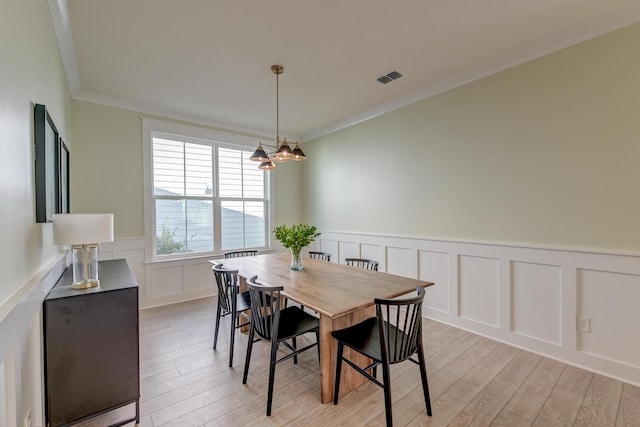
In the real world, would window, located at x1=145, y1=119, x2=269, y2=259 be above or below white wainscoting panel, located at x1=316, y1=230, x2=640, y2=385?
above

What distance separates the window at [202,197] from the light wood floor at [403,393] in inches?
72.3

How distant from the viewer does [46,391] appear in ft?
5.03

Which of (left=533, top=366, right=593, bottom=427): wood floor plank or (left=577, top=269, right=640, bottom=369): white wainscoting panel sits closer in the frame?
(left=533, top=366, right=593, bottom=427): wood floor plank

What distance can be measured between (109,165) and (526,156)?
15.7 ft

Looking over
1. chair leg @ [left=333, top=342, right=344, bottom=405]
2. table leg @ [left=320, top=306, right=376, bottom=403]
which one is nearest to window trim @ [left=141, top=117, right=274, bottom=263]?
table leg @ [left=320, top=306, right=376, bottom=403]

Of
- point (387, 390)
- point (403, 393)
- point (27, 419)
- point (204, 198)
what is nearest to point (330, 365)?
point (387, 390)

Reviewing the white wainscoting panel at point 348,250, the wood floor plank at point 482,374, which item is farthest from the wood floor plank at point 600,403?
the white wainscoting panel at point 348,250

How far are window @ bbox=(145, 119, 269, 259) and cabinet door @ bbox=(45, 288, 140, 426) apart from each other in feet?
8.00

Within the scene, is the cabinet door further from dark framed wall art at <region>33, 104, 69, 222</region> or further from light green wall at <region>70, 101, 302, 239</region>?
light green wall at <region>70, 101, 302, 239</region>

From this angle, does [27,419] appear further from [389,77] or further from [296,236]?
[389,77]

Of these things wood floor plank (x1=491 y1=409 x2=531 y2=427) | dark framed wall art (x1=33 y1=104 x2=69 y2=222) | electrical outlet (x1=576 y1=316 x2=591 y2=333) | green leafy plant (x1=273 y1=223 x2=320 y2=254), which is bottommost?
wood floor plank (x1=491 y1=409 x2=531 y2=427)

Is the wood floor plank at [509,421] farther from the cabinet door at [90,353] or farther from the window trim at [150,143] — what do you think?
the window trim at [150,143]

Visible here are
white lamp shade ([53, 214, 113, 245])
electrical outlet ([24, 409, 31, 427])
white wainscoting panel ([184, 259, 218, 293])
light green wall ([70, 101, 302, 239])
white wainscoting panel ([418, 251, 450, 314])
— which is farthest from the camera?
white wainscoting panel ([184, 259, 218, 293])

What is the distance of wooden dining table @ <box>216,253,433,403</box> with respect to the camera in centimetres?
183
